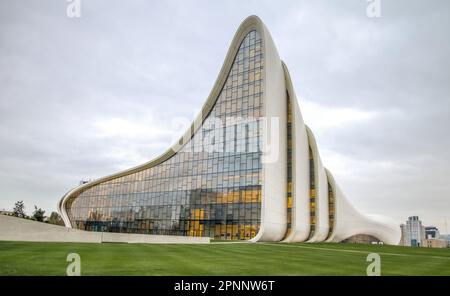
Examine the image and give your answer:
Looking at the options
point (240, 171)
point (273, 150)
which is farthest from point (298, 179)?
point (240, 171)

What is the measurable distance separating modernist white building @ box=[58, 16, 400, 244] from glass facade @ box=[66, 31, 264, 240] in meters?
0.15

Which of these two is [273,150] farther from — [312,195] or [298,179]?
[312,195]

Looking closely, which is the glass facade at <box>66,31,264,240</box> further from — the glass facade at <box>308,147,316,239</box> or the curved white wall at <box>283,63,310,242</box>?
the glass facade at <box>308,147,316,239</box>

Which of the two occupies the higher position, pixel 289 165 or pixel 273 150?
pixel 273 150

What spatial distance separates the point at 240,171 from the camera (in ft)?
160

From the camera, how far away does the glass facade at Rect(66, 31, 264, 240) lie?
4778 cm

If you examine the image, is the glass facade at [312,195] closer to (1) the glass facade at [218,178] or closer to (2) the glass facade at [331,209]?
(2) the glass facade at [331,209]

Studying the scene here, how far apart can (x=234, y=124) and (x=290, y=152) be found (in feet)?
36.9

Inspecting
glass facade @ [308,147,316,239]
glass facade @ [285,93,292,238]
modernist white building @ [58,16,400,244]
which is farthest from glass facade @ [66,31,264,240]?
glass facade @ [308,147,316,239]

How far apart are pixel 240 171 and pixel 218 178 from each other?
4.21 metres

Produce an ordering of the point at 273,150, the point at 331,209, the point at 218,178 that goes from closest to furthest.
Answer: the point at 273,150, the point at 218,178, the point at 331,209

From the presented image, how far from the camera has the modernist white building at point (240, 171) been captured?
47844mm

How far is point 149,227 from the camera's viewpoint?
60125 mm
